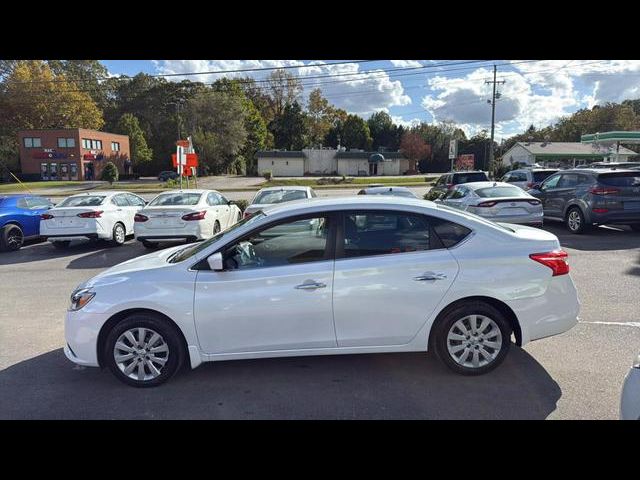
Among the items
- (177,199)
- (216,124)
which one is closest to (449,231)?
(177,199)

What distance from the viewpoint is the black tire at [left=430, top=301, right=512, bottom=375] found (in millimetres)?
3795

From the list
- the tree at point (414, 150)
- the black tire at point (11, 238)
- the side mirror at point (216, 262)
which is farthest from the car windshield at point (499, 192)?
the tree at point (414, 150)

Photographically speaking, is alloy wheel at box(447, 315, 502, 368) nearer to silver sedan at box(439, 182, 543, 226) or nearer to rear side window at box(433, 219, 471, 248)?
rear side window at box(433, 219, 471, 248)

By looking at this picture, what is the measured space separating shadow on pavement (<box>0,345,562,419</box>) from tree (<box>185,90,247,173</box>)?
59.0 metres

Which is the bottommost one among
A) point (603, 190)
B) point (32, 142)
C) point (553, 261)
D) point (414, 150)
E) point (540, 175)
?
point (553, 261)

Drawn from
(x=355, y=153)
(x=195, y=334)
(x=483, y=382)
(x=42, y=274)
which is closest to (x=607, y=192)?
(x=483, y=382)

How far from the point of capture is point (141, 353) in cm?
379

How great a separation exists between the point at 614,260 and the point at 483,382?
6.30 metres

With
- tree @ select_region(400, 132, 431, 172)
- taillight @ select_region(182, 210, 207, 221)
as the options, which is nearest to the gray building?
tree @ select_region(400, 132, 431, 172)

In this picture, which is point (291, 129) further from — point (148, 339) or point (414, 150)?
point (148, 339)

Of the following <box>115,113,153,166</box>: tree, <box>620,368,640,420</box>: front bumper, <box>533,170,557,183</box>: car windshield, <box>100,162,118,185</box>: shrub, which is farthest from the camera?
<box>115,113,153,166</box>: tree

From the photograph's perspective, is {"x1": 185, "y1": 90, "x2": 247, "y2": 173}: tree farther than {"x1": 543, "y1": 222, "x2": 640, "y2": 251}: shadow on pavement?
Yes

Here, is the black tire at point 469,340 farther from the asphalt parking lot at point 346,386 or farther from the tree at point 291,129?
the tree at point 291,129

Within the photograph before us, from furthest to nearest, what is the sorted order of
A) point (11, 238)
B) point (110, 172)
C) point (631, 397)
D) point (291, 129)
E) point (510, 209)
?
1. point (291, 129)
2. point (110, 172)
3. point (11, 238)
4. point (510, 209)
5. point (631, 397)
